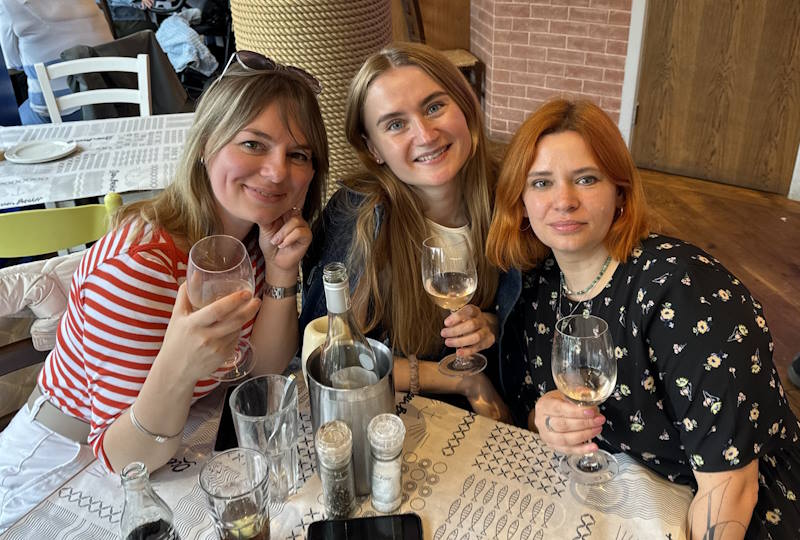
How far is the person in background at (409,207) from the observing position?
1406 mm

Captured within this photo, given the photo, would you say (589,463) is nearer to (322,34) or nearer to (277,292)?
(277,292)

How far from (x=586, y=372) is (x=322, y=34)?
5.31ft

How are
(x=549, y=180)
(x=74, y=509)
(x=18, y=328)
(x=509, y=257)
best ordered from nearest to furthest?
(x=74, y=509) → (x=549, y=180) → (x=509, y=257) → (x=18, y=328)

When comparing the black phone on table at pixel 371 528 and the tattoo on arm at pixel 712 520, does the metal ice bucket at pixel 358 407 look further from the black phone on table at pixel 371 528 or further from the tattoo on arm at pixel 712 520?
the tattoo on arm at pixel 712 520

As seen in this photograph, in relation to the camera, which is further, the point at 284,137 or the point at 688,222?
the point at 688,222

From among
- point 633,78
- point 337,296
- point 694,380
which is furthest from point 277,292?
point 633,78

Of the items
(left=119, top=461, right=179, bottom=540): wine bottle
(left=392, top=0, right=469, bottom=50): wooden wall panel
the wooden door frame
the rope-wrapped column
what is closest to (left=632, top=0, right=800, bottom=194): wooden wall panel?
the wooden door frame

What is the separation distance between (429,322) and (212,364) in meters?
0.62

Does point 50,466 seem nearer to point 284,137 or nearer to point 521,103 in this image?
point 284,137

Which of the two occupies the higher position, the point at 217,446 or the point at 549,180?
the point at 549,180

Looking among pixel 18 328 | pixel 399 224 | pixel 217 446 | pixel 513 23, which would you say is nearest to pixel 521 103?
pixel 513 23

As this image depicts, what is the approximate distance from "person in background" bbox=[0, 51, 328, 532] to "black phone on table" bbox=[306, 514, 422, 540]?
0.29 meters

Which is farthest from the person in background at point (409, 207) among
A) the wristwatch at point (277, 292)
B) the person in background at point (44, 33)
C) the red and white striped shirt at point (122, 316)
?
the person in background at point (44, 33)

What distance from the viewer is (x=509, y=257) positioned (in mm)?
1332
